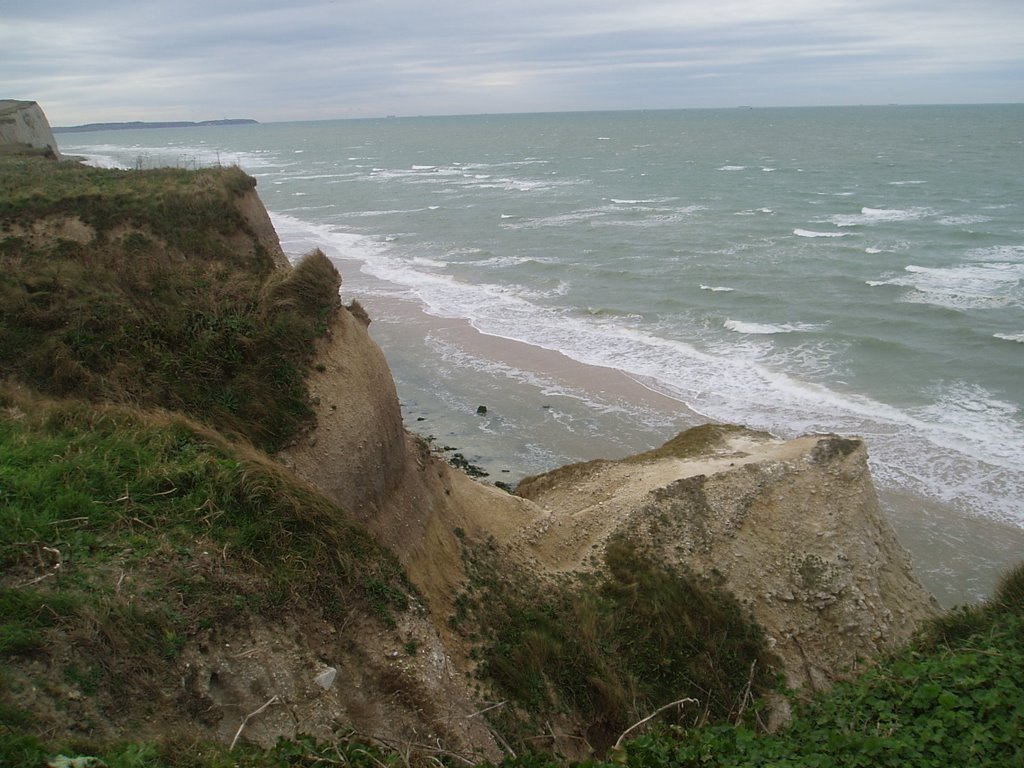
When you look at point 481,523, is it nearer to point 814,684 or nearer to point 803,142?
point 814,684

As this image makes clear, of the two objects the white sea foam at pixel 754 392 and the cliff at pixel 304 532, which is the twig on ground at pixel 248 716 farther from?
the white sea foam at pixel 754 392

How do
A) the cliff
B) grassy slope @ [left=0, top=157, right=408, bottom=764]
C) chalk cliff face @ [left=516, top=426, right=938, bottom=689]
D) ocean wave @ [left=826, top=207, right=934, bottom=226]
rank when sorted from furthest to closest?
ocean wave @ [left=826, top=207, right=934, bottom=226] < chalk cliff face @ [left=516, top=426, right=938, bottom=689] < the cliff < grassy slope @ [left=0, top=157, right=408, bottom=764]

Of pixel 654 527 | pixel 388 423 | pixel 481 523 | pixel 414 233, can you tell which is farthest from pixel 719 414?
pixel 414 233

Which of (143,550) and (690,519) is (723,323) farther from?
(143,550)

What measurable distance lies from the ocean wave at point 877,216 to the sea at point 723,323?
1.02ft

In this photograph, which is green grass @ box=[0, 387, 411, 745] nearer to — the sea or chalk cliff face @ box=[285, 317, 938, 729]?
chalk cliff face @ box=[285, 317, 938, 729]

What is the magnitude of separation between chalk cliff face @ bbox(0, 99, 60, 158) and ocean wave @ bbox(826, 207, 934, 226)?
1880 inches

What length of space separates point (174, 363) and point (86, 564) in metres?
4.41

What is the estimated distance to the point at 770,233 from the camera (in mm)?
46562

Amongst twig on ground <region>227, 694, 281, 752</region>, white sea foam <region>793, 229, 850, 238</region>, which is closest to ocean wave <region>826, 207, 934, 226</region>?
white sea foam <region>793, 229, 850, 238</region>

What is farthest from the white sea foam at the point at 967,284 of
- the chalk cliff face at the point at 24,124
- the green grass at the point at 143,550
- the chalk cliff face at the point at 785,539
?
the chalk cliff face at the point at 24,124

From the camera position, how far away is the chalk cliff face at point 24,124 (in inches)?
1877

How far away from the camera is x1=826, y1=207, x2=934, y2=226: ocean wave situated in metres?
49.4

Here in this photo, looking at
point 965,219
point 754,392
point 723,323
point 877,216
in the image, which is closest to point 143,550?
point 754,392
